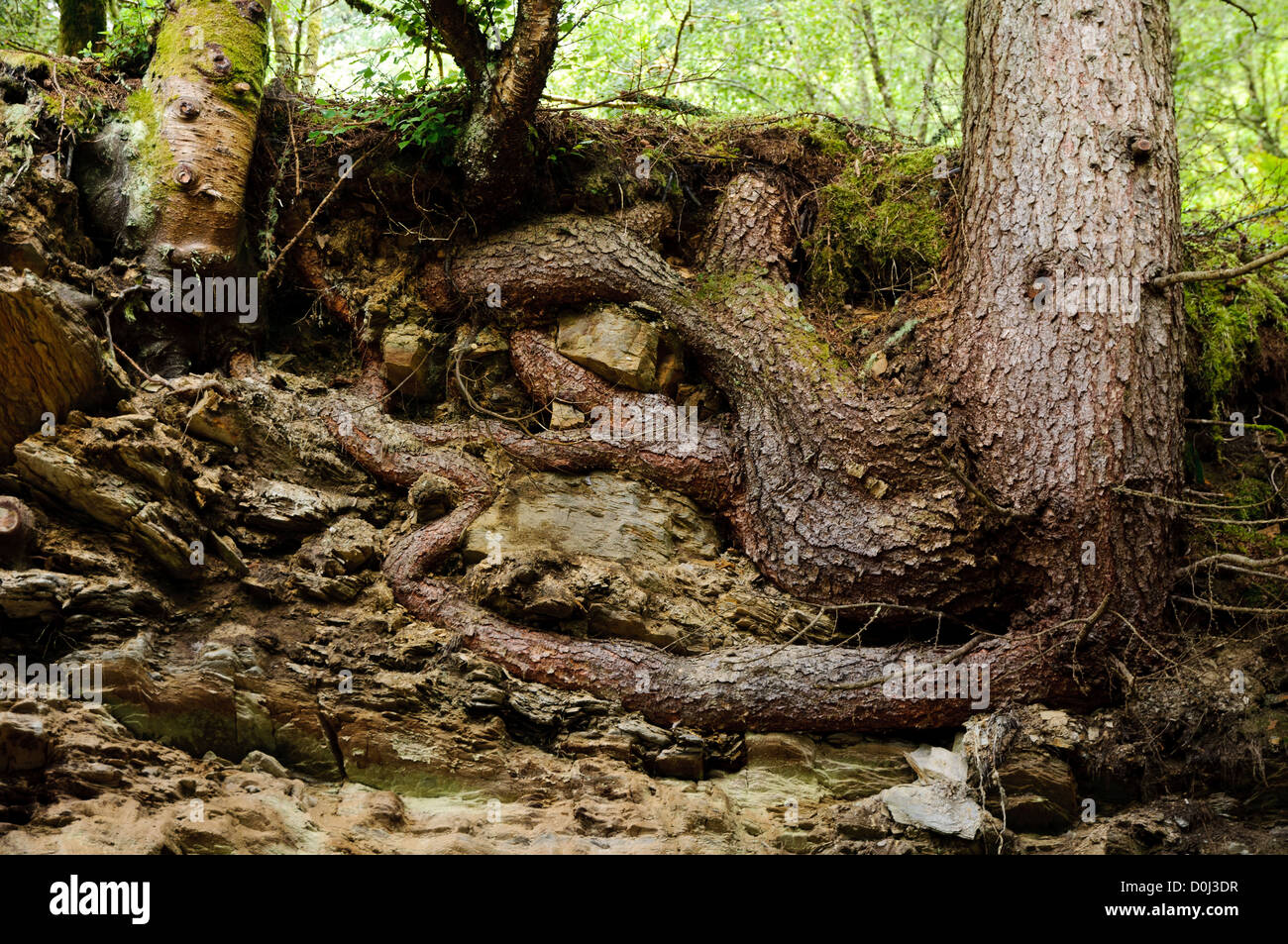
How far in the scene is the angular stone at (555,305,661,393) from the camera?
5.45 meters

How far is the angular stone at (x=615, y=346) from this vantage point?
17.9 ft

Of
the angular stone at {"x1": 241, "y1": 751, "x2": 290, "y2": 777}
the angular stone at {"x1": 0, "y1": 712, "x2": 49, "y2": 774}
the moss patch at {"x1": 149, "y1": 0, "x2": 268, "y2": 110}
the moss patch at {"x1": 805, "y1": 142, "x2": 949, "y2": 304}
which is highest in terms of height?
the moss patch at {"x1": 149, "y1": 0, "x2": 268, "y2": 110}

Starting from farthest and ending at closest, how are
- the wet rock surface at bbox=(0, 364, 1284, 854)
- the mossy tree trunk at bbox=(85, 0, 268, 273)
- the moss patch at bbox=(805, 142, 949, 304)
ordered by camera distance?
the moss patch at bbox=(805, 142, 949, 304)
the mossy tree trunk at bbox=(85, 0, 268, 273)
the wet rock surface at bbox=(0, 364, 1284, 854)

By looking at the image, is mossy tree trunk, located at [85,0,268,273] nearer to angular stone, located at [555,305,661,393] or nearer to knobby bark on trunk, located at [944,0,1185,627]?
angular stone, located at [555,305,661,393]

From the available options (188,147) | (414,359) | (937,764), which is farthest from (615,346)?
(937,764)

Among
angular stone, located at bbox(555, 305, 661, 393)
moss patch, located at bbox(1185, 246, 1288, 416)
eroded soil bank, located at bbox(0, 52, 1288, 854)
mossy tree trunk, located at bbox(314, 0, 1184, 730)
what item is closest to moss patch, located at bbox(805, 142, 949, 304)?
eroded soil bank, located at bbox(0, 52, 1288, 854)

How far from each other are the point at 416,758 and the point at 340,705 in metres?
0.42

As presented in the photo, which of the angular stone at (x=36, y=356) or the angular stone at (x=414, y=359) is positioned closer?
the angular stone at (x=36, y=356)

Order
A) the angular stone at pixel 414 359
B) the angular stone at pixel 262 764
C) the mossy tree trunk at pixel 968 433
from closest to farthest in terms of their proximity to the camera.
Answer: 1. the angular stone at pixel 262 764
2. the mossy tree trunk at pixel 968 433
3. the angular stone at pixel 414 359

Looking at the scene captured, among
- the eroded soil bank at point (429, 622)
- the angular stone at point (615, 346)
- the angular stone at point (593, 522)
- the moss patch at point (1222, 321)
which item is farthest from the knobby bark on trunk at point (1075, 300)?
the angular stone at point (615, 346)

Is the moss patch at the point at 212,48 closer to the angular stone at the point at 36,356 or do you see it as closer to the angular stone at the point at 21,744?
the angular stone at the point at 36,356

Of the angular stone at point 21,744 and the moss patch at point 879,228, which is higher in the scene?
the moss patch at point 879,228

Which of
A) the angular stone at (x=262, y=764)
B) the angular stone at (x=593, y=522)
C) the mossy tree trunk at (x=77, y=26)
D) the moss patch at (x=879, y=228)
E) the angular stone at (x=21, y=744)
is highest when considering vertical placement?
the mossy tree trunk at (x=77, y=26)

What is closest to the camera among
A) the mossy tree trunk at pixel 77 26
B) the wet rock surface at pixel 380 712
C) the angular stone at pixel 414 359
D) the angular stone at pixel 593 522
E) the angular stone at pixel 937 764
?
the wet rock surface at pixel 380 712
